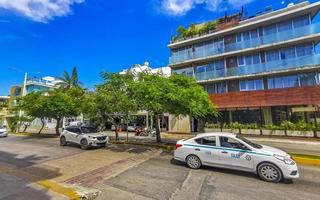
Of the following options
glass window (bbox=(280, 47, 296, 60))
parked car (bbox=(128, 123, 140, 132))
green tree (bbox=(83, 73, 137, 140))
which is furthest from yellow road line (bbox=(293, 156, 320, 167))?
parked car (bbox=(128, 123, 140, 132))

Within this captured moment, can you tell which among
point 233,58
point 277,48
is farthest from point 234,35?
Answer: point 277,48

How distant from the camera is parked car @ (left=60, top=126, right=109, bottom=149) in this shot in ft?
52.5

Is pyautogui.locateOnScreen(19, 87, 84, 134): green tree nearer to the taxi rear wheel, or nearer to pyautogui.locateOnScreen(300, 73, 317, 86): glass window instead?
the taxi rear wheel

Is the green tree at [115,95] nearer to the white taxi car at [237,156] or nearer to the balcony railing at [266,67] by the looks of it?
the white taxi car at [237,156]

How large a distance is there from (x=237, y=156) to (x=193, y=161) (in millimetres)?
1935

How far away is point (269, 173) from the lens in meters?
8.08

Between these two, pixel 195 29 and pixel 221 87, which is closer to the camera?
pixel 221 87

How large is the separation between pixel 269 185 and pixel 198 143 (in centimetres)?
316

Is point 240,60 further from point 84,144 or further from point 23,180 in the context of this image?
point 23,180

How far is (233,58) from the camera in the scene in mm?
29406

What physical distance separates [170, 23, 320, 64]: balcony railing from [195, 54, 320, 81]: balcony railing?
250 centimetres

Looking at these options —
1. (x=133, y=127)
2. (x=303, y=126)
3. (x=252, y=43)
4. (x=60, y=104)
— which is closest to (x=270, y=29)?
(x=252, y=43)

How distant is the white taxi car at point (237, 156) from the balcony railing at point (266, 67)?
1954 cm

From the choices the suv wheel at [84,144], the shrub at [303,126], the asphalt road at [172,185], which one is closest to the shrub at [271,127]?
the shrub at [303,126]
